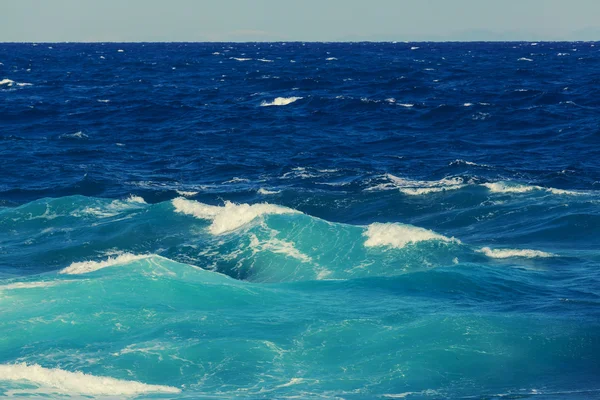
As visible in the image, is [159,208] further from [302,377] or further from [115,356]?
[302,377]

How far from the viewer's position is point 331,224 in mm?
28688

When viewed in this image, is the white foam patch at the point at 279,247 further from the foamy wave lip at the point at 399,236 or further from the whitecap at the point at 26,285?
the whitecap at the point at 26,285

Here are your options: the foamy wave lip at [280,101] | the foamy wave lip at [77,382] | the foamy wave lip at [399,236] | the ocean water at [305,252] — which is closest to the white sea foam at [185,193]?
the ocean water at [305,252]

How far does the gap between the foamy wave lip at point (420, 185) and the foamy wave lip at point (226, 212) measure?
641 cm

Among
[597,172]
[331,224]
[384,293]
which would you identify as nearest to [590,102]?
[597,172]

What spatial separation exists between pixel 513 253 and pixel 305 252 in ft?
22.0

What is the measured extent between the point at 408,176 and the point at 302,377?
73.4ft

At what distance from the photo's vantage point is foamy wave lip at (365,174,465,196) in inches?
1362

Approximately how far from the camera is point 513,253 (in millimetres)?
24984

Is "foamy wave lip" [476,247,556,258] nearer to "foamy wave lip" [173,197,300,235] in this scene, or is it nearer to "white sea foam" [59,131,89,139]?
"foamy wave lip" [173,197,300,235]

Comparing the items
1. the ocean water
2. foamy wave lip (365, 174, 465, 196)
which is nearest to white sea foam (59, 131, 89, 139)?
the ocean water

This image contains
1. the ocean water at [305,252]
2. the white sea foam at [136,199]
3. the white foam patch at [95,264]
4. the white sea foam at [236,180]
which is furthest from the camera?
the white sea foam at [236,180]

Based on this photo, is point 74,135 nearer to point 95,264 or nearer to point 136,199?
point 136,199

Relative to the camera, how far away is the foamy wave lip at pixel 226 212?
30.1m
